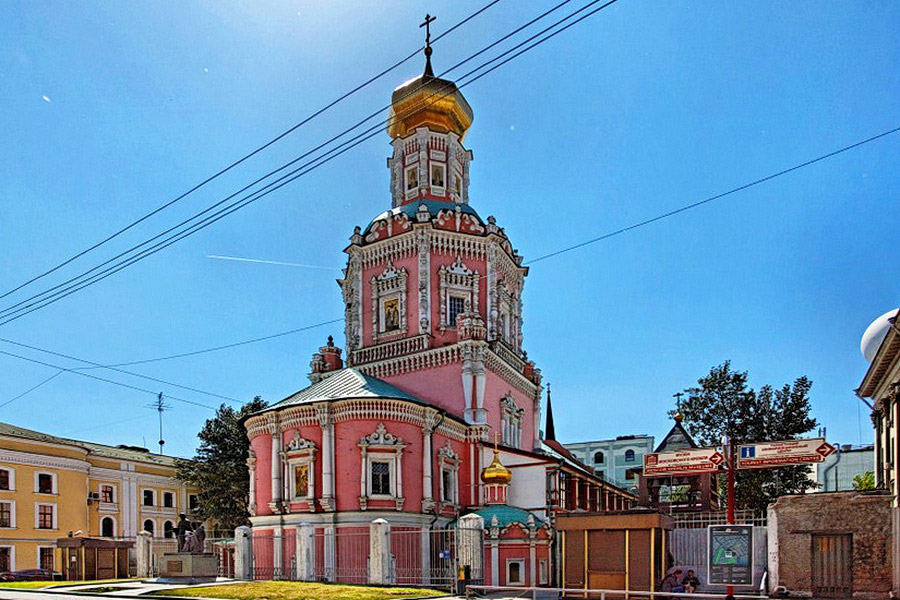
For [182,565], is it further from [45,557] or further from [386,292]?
[45,557]

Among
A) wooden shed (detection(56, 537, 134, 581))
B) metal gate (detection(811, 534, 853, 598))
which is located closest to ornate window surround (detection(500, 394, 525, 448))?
wooden shed (detection(56, 537, 134, 581))

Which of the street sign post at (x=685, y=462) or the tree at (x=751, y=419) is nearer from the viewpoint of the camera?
the street sign post at (x=685, y=462)

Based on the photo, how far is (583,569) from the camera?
768 inches

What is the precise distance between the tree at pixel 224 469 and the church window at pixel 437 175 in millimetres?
16834

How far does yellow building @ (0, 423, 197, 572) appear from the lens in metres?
40.5

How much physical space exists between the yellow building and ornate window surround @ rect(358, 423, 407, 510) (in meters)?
21.7

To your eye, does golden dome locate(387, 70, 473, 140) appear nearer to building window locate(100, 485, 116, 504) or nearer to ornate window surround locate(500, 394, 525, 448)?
ornate window surround locate(500, 394, 525, 448)

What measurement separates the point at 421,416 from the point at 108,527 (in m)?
26.2

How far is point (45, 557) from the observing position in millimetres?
41375

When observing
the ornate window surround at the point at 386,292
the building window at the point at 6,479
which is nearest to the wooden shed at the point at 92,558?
the building window at the point at 6,479

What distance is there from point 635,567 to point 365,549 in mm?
11705

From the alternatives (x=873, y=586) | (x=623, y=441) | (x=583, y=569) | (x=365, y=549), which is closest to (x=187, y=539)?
(x=365, y=549)

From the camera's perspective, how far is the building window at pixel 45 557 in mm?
41000

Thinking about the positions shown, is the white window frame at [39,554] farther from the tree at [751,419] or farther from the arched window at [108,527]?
the tree at [751,419]
